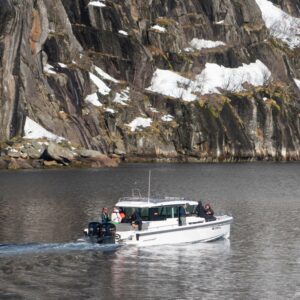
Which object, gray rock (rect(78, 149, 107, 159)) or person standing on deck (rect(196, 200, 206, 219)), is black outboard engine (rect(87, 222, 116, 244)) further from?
gray rock (rect(78, 149, 107, 159))

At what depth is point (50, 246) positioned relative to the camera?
48.7 m

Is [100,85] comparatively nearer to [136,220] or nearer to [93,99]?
[93,99]

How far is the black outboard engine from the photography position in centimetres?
4847

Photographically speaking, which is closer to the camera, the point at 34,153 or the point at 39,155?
the point at 34,153

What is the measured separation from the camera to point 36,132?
15500cm

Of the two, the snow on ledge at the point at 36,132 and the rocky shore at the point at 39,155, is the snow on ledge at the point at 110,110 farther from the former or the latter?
the rocky shore at the point at 39,155

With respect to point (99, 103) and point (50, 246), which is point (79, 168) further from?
point (50, 246)

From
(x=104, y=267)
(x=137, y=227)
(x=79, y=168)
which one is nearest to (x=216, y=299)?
(x=104, y=267)

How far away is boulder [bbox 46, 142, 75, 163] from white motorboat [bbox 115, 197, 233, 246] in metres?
93.1

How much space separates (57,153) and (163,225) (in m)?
97.1

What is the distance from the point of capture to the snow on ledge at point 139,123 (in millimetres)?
189512

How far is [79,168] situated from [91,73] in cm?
5088

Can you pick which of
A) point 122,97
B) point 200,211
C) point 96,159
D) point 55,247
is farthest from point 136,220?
point 122,97

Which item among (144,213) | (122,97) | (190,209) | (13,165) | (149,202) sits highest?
(122,97)
